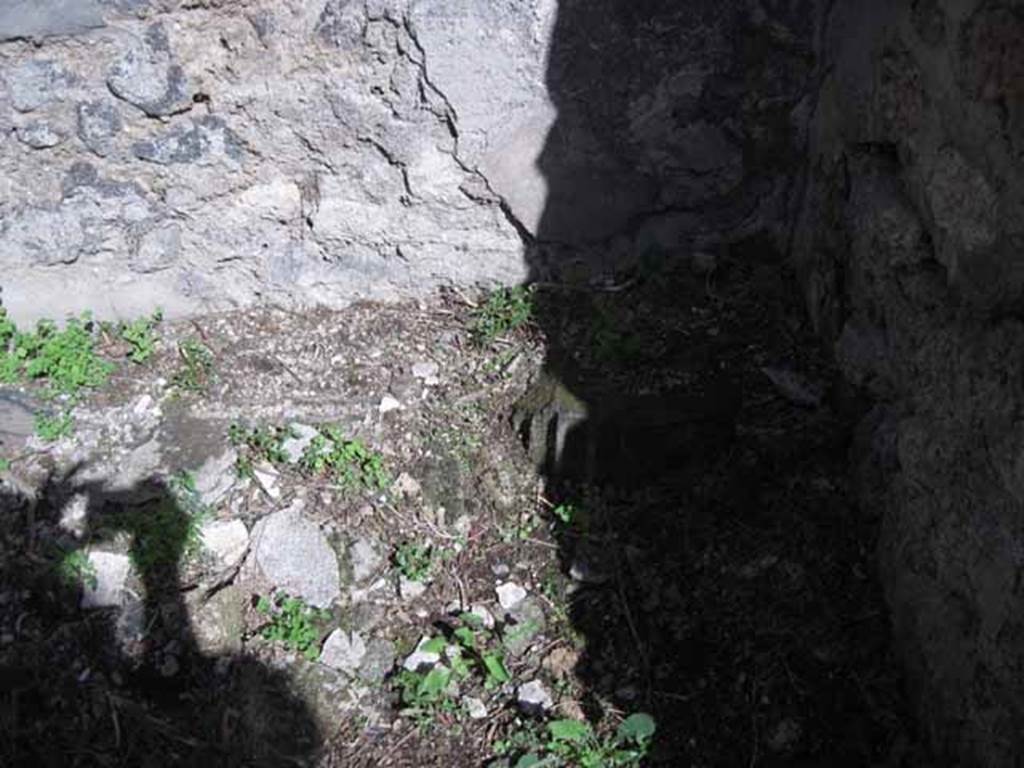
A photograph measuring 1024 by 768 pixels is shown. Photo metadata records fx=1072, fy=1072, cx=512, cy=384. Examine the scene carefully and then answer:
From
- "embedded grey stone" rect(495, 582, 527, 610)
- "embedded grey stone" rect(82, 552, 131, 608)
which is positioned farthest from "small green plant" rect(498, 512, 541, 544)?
"embedded grey stone" rect(82, 552, 131, 608)

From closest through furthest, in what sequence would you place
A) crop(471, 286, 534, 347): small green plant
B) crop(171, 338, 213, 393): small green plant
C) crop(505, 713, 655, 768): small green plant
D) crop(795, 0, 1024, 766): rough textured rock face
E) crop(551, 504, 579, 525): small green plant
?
→ 1. crop(795, 0, 1024, 766): rough textured rock face
2. crop(505, 713, 655, 768): small green plant
3. crop(551, 504, 579, 525): small green plant
4. crop(171, 338, 213, 393): small green plant
5. crop(471, 286, 534, 347): small green plant

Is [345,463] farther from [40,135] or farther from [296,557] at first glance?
[40,135]

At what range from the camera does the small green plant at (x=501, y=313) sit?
3.02 m

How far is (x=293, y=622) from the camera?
8.07 feet

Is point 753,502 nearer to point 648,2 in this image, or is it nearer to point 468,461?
point 468,461

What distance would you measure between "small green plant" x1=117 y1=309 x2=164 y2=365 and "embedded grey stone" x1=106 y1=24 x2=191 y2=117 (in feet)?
1.96

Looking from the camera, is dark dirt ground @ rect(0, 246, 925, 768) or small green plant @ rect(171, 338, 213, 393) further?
small green plant @ rect(171, 338, 213, 393)

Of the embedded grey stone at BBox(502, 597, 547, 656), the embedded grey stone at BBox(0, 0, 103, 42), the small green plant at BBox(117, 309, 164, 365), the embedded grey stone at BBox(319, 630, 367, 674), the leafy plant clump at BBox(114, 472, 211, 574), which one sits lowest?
the embedded grey stone at BBox(319, 630, 367, 674)

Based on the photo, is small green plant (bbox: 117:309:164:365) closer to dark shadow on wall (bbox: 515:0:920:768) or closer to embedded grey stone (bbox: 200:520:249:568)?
embedded grey stone (bbox: 200:520:249:568)

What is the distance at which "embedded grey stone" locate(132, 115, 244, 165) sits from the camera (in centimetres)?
278

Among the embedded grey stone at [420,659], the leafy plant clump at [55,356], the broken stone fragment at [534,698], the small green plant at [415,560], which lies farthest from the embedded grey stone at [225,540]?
the broken stone fragment at [534,698]

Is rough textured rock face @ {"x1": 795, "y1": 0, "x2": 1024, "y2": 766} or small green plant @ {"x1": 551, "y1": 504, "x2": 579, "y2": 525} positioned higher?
rough textured rock face @ {"x1": 795, "y1": 0, "x2": 1024, "y2": 766}

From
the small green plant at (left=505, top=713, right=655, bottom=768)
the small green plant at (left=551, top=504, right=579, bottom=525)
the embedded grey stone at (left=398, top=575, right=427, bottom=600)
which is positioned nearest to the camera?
the small green plant at (left=505, top=713, right=655, bottom=768)

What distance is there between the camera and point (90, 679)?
2.38m
